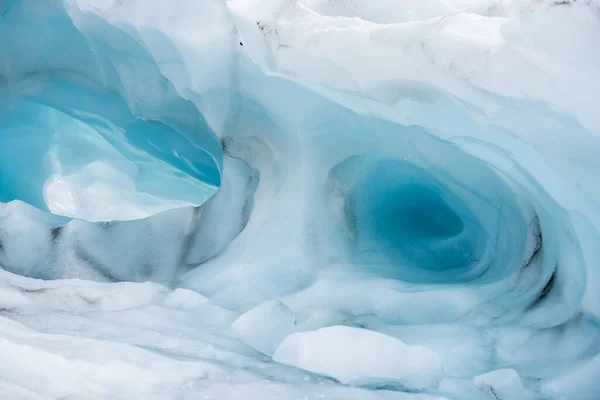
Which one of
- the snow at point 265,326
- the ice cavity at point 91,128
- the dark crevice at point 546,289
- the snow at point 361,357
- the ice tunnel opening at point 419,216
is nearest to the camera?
the snow at point 361,357

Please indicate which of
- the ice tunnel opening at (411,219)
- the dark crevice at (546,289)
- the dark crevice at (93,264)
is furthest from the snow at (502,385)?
the dark crevice at (93,264)

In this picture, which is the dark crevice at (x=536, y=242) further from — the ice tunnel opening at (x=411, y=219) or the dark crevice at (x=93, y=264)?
the dark crevice at (x=93, y=264)

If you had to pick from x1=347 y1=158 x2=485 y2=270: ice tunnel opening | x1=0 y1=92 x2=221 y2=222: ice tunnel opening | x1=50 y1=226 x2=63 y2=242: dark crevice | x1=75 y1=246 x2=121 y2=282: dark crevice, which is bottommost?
x1=75 y1=246 x2=121 y2=282: dark crevice

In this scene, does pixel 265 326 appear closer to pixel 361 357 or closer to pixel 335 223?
pixel 361 357

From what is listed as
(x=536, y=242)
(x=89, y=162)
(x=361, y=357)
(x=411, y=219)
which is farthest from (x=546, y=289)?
(x=89, y=162)

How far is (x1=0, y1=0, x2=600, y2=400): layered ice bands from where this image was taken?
3.83ft

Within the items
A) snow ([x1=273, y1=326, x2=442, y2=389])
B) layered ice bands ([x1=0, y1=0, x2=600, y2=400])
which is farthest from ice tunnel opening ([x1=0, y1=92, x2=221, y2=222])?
snow ([x1=273, y1=326, x2=442, y2=389])

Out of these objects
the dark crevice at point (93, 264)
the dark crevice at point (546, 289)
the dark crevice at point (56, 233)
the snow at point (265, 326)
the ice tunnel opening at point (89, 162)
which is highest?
the ice tunnel opening at point (89, 162)

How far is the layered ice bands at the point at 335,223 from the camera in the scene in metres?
1.17

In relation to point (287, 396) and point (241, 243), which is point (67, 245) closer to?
point (241, 243)

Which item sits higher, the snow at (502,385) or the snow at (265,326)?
the snow at (265,326)

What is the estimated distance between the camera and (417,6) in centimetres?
171

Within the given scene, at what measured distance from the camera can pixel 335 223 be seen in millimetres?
1967

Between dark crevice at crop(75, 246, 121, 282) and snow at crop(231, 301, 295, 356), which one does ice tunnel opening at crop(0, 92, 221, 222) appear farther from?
snow at crop(231, 301, 295, 356)
